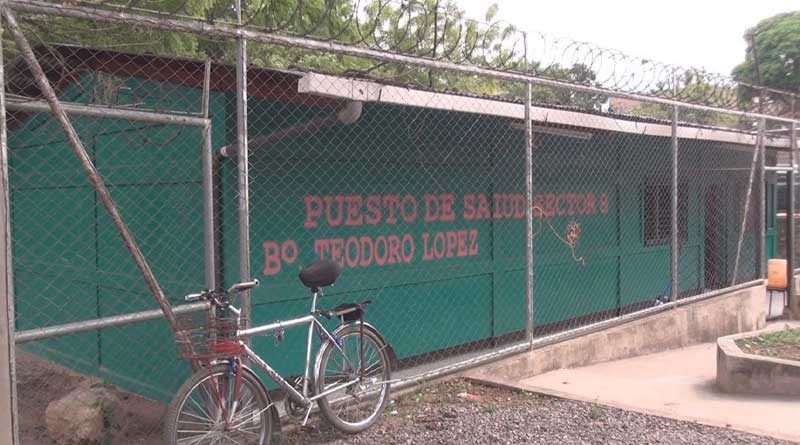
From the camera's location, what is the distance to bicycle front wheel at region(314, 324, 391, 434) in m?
4.26

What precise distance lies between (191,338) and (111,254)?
2.83m

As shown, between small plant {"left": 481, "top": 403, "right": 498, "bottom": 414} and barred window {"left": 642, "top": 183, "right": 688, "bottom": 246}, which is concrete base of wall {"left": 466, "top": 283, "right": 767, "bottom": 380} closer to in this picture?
small plant {"left": 481, "top": 403, "right": 498, "bottom": 414}

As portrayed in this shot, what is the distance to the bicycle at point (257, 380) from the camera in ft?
11.4

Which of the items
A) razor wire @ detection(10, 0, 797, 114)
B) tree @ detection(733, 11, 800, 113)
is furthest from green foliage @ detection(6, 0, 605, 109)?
tree @ detection(733, 11, 800, 113)

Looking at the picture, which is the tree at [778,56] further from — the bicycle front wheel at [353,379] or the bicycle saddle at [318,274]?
the bicycle saddle at [318,274]

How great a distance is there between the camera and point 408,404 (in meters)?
5.09

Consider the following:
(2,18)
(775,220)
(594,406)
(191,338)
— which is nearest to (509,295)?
(594,406)

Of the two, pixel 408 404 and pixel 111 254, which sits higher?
pixel 111 254

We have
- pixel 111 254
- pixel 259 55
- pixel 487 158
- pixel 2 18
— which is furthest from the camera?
pixel 259 55

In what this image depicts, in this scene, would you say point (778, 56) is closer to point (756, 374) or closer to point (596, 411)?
point (756, 374)

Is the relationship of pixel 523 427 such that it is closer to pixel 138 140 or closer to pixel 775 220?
pixel 138 140

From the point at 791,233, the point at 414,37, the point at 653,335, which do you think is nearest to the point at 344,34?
the point at 414,37

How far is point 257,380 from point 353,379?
0.90m

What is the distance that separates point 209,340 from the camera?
11.5ft
